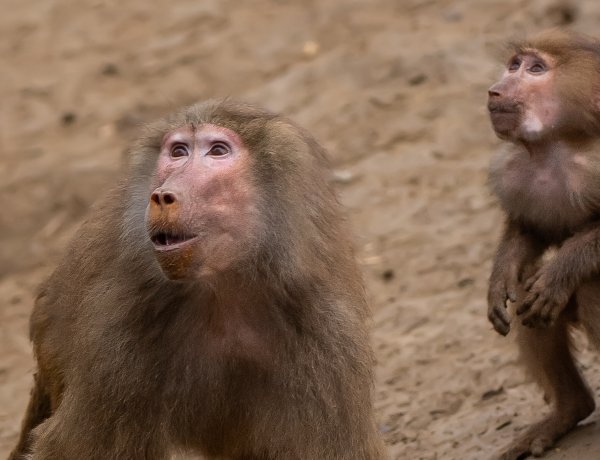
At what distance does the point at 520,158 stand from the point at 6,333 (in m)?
3.21

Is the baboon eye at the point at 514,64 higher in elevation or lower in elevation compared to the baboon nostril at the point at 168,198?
higher

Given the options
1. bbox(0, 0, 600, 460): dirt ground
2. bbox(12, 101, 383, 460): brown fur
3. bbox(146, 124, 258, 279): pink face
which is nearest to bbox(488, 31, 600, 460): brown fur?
bbox(0, 0, 600, 460): dirt ground

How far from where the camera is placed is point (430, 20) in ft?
27.4

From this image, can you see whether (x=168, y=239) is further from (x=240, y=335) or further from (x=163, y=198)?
(x=240, y=335)

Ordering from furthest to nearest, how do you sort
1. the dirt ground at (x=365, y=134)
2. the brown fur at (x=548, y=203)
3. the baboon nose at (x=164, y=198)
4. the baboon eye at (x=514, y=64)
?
the dirt ground at (x=365, y=134) < the baboon eye at (x=514, y=64) < the brown fur at (x=548, y=203) < the baboon nose at (x=164, y=198)

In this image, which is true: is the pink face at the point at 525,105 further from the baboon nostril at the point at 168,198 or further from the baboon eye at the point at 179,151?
the baboon nostril at the point at 168,198

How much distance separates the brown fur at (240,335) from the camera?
359cm

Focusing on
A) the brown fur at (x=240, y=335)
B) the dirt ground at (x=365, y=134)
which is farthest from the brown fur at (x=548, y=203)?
the brown fur at (x=240, y=335)

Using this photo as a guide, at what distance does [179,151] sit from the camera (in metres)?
3.58

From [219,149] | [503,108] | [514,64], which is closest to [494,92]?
[503,108]

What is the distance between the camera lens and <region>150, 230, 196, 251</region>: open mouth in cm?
338

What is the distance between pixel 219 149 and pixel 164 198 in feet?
0.91

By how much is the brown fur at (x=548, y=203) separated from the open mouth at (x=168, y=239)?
1.17 meters

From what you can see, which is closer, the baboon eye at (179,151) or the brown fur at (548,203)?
the baboon eye at (179,151)
